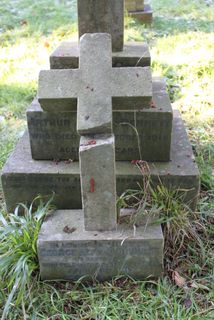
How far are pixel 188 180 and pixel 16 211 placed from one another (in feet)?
3.48

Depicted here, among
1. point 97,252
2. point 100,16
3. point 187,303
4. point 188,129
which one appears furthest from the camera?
point 188,129

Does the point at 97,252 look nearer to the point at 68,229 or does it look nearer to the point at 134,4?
the point at 68,229

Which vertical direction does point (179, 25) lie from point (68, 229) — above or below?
above

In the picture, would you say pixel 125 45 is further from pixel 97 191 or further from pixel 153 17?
pixel 153 17

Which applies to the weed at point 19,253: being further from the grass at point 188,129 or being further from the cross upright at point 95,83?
the cross upright at point 95,83

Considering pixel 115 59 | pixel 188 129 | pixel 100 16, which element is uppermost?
pixel 100 16

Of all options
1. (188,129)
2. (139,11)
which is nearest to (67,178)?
(188,129)

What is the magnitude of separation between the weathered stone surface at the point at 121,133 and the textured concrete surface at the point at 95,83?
395 millimetres

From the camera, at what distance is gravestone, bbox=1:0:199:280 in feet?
6.82

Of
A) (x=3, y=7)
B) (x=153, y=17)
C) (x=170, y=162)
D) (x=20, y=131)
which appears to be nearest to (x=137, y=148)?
(x=170, y=162)

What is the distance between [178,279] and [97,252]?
47cm

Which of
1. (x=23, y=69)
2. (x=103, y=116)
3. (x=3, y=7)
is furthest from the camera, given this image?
(x=3, y=7)

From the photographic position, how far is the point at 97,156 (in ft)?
6.60

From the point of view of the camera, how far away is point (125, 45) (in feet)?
9.20
